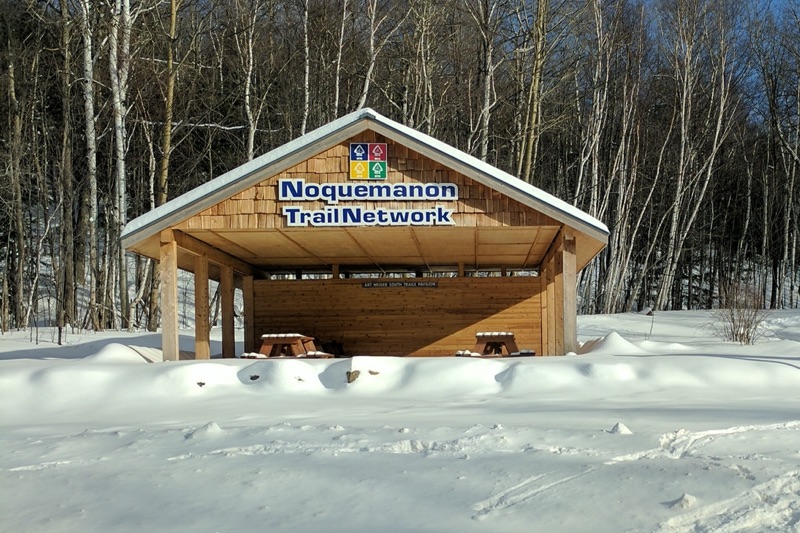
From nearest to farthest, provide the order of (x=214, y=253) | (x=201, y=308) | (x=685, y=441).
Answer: (x=685, y=441) < (x=201, y=308) < (x=214, y=253)

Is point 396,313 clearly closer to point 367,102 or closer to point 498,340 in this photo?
point 498,340

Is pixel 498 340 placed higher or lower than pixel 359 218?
lower

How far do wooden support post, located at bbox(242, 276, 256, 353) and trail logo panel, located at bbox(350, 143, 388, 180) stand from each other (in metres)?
7.40

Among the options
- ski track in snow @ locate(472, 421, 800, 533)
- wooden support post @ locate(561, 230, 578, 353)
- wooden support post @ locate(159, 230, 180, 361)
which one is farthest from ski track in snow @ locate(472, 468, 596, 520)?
wooden support post @ locate(159, 230, 180, 361)

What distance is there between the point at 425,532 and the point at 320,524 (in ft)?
2.11

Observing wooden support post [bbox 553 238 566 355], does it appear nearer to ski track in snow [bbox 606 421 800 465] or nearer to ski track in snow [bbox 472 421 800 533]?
ski track in snow [bbox 606 421 800 465]

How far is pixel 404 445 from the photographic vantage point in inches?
274

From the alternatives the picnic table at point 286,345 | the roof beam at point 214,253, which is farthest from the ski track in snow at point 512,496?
the roof beam at point 214,253

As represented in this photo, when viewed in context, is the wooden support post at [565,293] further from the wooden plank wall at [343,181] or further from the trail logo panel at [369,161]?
the trail logo panel at [369,161]

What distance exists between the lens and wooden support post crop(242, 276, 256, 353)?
19984mm

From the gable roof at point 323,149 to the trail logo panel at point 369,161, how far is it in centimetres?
25

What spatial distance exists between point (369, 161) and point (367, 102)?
65.6ft

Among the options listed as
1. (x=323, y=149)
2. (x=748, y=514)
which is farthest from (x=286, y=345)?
(x=748, y=514)

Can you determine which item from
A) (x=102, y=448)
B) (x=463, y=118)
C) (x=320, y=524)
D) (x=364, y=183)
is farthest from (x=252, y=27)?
(x=320, y=524)
